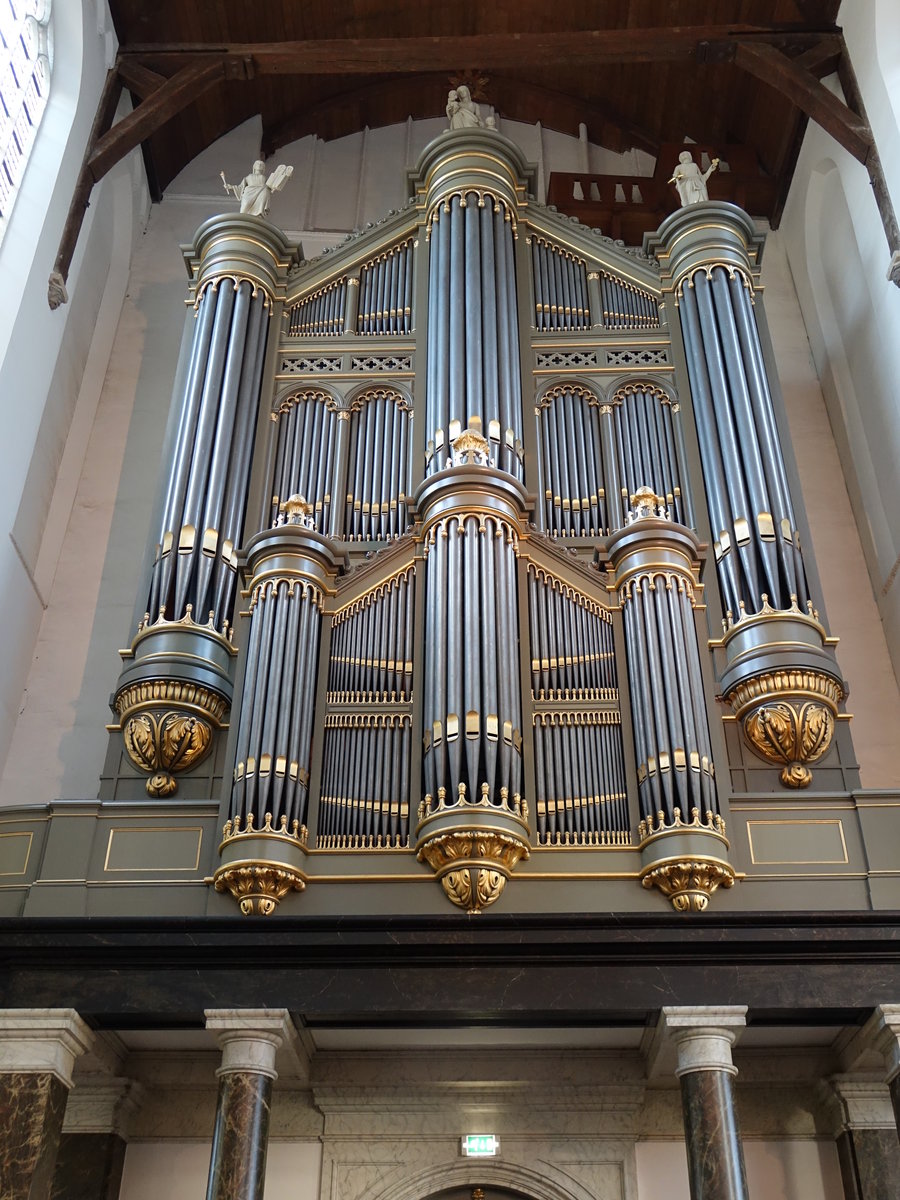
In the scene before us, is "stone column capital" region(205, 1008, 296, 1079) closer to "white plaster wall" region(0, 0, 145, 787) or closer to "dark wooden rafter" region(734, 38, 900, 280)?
"white plaster wall" region(0, 0, 145, 787)

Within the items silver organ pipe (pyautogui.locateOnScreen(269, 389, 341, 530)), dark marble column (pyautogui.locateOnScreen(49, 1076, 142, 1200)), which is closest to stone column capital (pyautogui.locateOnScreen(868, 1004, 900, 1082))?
dark marble column (pyautogui.locateOnScreen(49, 1076, 142, 1200))

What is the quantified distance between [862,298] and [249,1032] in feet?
31.2

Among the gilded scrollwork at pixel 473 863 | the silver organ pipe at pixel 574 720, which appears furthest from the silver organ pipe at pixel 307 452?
the gilded scrollwork at pixel 473 863

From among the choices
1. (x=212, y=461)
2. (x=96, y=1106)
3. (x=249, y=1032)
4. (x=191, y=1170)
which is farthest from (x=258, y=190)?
(x=191, y=1170)

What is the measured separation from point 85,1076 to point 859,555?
8425 mm

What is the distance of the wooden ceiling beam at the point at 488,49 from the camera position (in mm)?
13844

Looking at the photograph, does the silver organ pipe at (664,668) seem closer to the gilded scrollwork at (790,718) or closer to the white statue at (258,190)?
the gilded scrollwork at (790,718)

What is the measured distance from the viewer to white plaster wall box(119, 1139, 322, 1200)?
8938 mm

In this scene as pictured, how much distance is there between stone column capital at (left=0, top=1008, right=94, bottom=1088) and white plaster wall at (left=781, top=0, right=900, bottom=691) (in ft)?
24.1

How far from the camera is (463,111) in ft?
44.9

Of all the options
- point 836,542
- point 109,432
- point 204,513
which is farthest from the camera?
point 109,432

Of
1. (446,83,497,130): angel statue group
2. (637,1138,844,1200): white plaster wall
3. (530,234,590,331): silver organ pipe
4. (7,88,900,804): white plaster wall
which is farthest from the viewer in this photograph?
(446,83,497,130): angel statue group

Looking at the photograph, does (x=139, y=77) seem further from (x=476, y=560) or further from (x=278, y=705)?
(x=278, y=705)

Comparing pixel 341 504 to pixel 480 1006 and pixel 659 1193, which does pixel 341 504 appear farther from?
pixel 659 1193
